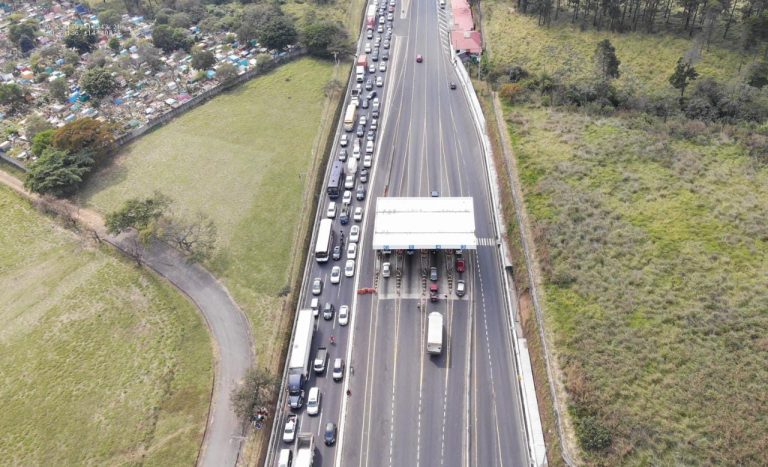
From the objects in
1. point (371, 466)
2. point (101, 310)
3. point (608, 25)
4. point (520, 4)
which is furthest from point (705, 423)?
point (520, 4)

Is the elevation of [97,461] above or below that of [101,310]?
below

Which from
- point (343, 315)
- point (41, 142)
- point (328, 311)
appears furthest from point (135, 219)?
point (343, 315)

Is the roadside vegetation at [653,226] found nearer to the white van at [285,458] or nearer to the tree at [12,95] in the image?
the white van at [285,458]

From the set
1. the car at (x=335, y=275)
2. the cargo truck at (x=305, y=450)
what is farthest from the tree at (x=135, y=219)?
the cargo truck at (x=305, y=450)

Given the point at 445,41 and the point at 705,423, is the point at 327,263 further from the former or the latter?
the point at 445,41

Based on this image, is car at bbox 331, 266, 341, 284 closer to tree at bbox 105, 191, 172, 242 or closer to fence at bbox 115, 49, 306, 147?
tree at bbox 105, 191, 172, 242

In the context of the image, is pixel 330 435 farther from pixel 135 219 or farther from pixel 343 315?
pixel 135 219
